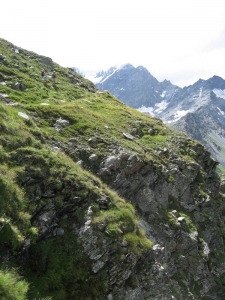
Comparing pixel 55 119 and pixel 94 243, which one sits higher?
pixel 55 119

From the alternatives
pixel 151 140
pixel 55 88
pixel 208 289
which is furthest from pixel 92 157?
pixel 55 88

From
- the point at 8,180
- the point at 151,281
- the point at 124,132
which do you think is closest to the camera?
the point at 8,180

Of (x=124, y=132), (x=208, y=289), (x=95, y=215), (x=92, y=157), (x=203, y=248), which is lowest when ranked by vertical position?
(x=208, y=289)

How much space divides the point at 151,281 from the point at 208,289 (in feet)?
47.1

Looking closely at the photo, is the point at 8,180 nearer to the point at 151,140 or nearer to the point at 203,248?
the point at 203,248

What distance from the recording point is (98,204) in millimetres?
17297

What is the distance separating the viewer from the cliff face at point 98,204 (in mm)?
13055

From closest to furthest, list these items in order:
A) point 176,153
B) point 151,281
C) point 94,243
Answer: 1. point 94,243
2. point 151,281
3. point 176,153

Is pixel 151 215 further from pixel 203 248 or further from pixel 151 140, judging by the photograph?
pixel 151 140

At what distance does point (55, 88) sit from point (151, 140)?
1918cm

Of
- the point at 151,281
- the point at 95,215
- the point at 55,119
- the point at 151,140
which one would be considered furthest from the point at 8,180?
the point at 151,140

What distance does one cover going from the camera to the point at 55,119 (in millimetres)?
28938

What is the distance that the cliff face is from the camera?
1305 cm

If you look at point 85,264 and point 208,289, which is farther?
point 208,289
